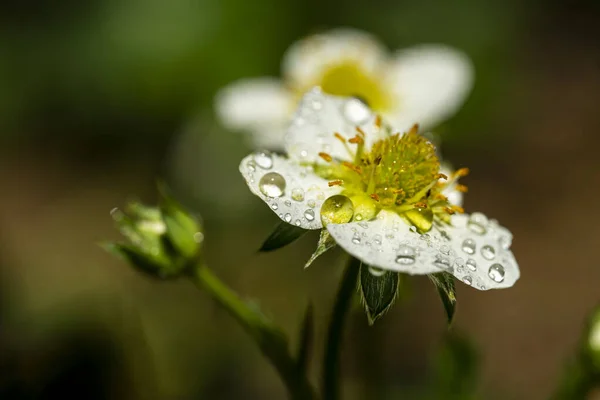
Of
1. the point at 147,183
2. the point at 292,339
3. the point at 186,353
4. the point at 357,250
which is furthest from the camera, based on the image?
the point at 147,183

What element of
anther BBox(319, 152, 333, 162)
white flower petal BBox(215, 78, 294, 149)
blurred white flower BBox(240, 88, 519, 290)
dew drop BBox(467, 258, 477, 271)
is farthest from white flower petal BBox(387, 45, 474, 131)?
dew drop BBox(467, 258, 477, 271)

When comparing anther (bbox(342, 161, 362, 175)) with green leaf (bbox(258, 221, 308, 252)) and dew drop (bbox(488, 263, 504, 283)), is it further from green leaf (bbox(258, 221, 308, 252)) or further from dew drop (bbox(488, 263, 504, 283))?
dew drop (bbox(488, 263, 504, 283))

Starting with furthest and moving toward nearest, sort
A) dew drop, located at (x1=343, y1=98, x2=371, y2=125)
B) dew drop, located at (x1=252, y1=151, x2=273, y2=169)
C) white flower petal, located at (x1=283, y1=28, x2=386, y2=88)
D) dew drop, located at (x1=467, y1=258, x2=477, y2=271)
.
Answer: white flower petal, located at (x1=283, y1=28, x2=386, y2=88), dew drop, located at (x1=343, y1=98, x2=371, y2=125), dew drop, located at (x1=252, y1=151, x2=273, y2=169), dew drop, located at (x1=467, y1=258, x2=477, y2=271)

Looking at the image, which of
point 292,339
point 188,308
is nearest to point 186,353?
point 188,308

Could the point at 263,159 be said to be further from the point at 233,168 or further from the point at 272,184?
the point at 233,168

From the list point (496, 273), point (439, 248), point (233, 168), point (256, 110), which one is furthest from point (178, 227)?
point (233, 168)

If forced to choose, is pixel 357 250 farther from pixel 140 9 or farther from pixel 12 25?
pixel 12 25
